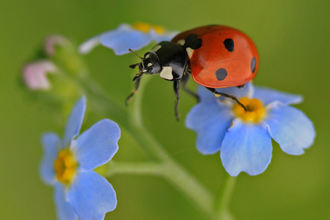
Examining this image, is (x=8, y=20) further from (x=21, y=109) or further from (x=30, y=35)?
(x=21, y=109)

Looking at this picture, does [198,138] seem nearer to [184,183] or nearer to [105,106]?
[184,183]

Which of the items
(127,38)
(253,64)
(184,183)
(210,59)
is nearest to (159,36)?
(127,38)

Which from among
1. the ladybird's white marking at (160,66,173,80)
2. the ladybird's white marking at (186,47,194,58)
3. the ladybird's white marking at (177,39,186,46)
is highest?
the ladybird's white marking at (177,39,186,46)

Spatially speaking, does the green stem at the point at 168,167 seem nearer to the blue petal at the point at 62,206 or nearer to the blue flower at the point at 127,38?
the blue flower at the point at 127,38

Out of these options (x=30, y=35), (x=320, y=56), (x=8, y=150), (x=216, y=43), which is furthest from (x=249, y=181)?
(x=30, y=35)

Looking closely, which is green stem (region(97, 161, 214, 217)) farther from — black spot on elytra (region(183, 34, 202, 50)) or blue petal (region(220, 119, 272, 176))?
black spot on elytra (region(183, 34, 202, 50))

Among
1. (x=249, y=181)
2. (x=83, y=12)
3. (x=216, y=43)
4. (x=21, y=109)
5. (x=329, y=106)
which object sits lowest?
(x=249, y=181)

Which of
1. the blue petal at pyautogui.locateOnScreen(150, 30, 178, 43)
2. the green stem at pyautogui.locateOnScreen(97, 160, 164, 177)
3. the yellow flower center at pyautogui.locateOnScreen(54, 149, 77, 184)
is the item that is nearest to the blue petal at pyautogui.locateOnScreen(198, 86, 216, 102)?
the blue petal at pyautogui.locateOnScreen(150, 30, 178, 43)
